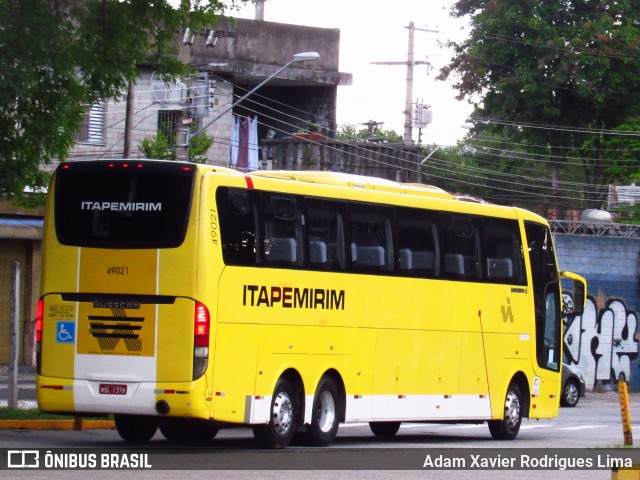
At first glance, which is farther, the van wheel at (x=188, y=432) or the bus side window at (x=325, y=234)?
the van wheel at (x=188, y=432)

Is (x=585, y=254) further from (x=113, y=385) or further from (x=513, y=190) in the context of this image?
(x=113, y=385)

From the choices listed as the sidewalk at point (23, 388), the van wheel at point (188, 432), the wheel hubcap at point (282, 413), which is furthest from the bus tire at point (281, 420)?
the sidewalk at point (23, 388)

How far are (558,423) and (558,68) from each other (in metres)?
28.6

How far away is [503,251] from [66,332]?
788cm

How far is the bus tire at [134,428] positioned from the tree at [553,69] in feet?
122

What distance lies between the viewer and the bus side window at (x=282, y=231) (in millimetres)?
15922

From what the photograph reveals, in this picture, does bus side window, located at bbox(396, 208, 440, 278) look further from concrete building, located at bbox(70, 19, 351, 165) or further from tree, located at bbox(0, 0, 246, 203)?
concrete building, located at bbox(70, 19, 351, 165)

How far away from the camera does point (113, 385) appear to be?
15.0 meters

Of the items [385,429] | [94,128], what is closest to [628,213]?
[94,128]

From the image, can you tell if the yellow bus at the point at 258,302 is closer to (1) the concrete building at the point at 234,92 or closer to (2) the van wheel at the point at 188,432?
(2) the van wheel at the point at 188,432

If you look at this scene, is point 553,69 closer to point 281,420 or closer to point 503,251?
point 503,251

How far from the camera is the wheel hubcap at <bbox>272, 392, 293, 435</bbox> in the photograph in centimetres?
1591

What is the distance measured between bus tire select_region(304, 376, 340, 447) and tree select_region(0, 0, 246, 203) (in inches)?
209

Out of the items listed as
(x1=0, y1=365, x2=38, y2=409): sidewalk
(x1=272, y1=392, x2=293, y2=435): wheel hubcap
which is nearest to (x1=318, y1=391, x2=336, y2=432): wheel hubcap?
(x1=272, y1=392, x2=293, y2=435): wheel hubcap
